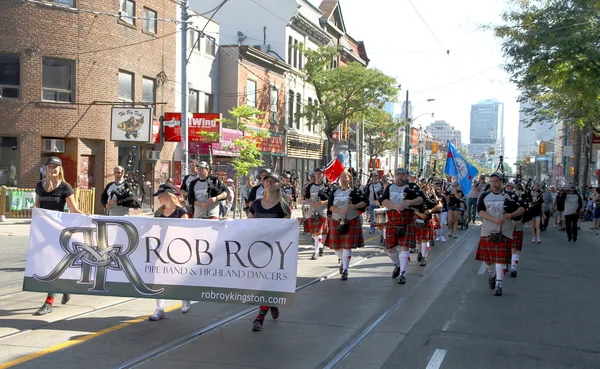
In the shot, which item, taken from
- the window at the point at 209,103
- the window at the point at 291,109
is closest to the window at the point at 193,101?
the window at the point at 209,103

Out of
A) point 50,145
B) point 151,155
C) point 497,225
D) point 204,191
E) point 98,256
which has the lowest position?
point 98,256

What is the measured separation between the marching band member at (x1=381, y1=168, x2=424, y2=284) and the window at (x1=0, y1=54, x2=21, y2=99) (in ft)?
54.2

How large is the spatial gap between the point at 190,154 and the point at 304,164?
16367 millimetres

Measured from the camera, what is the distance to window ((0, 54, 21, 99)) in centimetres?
2233

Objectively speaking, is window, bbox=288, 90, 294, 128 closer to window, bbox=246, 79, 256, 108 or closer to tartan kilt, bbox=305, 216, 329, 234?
window, bbox=246, 79, 256, 108

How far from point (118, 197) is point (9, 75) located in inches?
561

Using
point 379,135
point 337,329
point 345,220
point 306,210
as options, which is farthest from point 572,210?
point 379,135

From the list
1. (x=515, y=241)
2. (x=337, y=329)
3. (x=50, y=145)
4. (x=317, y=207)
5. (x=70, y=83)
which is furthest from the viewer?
(x=70, y=83)

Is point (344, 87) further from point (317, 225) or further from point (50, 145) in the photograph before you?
point (317, 225)

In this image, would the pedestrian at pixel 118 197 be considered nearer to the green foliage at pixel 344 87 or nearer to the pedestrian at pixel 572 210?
the pedestrian at pixel 572 210

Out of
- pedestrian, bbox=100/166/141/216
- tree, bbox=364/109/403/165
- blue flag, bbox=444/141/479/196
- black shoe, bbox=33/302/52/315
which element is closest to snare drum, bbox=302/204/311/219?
pedestrian, bbox=100/166/141/216

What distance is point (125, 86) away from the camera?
25.5 m

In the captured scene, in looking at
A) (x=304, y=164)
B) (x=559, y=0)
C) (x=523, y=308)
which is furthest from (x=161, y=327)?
(x=304, y=164)

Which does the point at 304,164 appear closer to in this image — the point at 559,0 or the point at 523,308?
the point at 559,0
